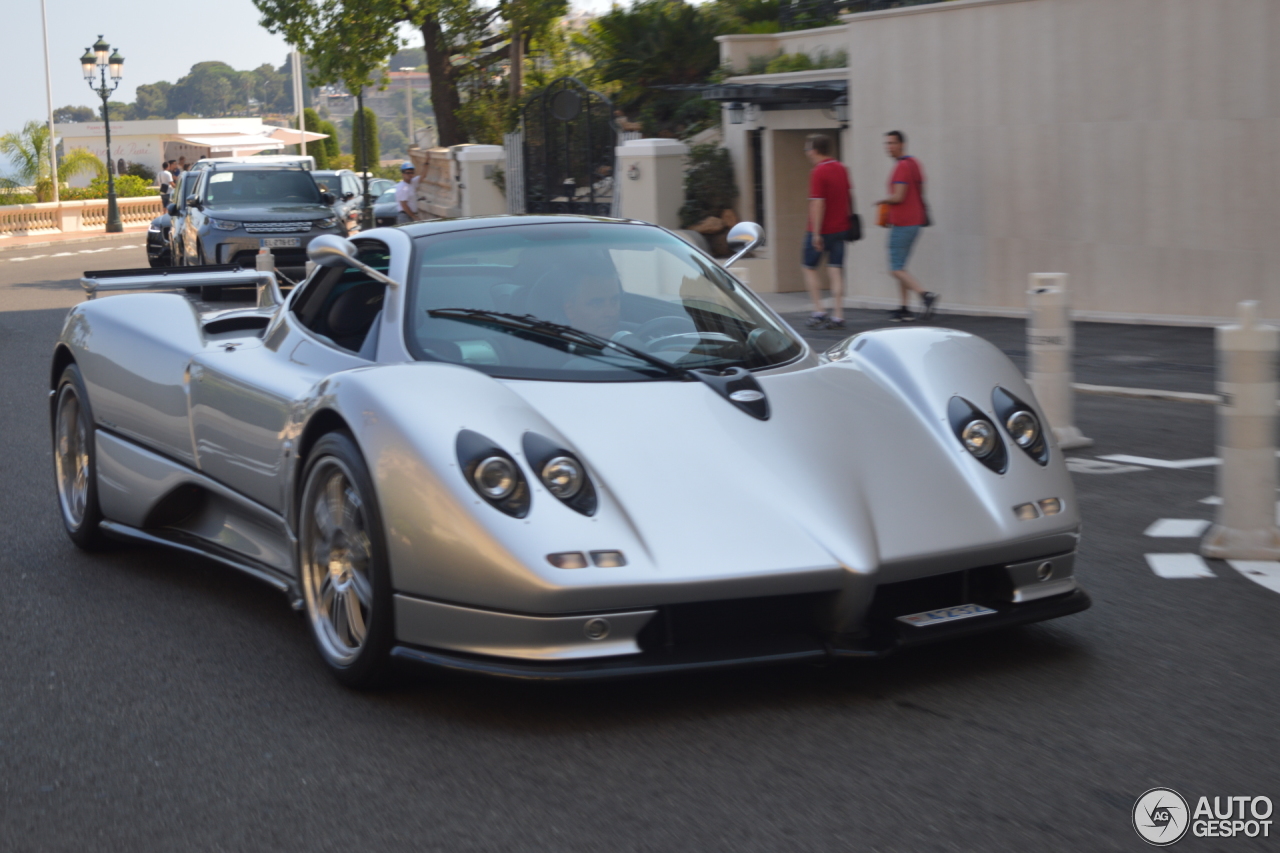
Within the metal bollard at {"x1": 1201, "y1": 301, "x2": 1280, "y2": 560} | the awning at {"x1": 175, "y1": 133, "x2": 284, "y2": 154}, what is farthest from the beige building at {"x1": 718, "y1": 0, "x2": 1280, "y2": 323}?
the awning at {"x1": 175, "y1": 133, "x2": 284, "y2": 154}

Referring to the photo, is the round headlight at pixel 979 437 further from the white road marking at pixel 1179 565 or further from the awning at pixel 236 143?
the awning at pixel 236 143

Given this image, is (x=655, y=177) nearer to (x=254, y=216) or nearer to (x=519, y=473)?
(x=254, y=216)

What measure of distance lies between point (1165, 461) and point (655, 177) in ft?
46.0

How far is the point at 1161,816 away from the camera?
3238mm

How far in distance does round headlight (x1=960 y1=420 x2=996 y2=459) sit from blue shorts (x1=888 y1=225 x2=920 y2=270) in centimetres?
1043

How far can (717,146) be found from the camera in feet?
70.8

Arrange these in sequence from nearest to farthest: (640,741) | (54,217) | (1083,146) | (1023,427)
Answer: (640,741)
(1023,427)
(1083,146)
(54,217)

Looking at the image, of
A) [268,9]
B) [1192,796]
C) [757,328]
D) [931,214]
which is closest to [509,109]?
[268,9]

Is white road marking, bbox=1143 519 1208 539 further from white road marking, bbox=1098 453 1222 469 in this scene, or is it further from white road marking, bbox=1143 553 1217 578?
white road marking, bbox=1098 453 1222 469

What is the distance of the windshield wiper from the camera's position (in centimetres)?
489

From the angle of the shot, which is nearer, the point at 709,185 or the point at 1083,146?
the point at 1083,146

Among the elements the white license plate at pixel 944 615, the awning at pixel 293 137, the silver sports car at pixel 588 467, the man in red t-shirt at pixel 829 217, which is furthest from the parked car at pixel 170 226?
the awning at pixel 293 137

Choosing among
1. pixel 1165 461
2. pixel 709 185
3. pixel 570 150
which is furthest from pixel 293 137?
pixel 1165 461
